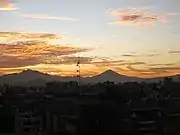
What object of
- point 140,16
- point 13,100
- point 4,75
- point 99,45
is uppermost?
point 140,16

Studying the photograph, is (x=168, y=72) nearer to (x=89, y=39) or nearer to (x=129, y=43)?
(x=129, y=43)

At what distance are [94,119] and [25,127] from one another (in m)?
0.48

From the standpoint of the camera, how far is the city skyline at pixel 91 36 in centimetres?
289

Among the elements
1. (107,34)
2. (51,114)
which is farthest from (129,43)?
(51,114)

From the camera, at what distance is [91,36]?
297 centimetres

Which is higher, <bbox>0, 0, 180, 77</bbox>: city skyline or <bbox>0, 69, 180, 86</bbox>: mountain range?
<bbox>0, 0, 180, 77</bbox>: city skyline

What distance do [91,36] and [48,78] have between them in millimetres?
439

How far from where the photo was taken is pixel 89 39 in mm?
2973

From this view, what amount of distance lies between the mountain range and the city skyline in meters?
0.03

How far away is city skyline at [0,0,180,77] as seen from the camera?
289 cm

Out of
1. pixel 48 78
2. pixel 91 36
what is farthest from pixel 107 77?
pixel 48 78

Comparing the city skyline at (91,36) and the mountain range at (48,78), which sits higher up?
the city skyline at (91,36)

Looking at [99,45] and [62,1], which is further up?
[62,1]

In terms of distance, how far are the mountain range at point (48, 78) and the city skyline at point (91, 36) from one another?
33 mm
